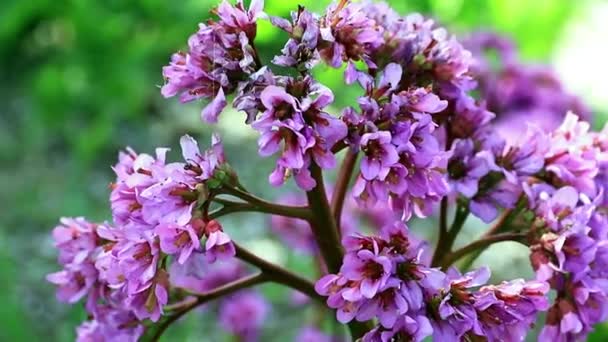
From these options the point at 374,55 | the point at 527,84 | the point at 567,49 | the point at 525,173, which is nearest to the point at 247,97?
the point at 374,55

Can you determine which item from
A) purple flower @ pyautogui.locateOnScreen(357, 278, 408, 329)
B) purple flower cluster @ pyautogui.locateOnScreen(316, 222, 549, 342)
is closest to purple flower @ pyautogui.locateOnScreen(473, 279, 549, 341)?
purple flower cluster @ pyautogui.locateOnScreen(316, 222, 549, 342)

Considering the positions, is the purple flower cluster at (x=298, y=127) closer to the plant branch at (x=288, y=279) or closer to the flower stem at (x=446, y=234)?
the plant branch at (x=288, y=279)

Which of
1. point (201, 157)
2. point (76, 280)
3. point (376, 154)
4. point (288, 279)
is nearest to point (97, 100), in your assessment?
point (76, 280)

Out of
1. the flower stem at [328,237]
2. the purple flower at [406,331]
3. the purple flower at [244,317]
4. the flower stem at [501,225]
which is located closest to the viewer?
the purple flower at [406,331]

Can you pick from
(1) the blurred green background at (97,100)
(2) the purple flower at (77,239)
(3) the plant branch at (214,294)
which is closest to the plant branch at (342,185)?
(3) the plant branch at (214,294)

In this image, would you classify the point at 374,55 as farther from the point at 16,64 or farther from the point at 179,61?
the point at 16,64

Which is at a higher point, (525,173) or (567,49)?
(525,173)

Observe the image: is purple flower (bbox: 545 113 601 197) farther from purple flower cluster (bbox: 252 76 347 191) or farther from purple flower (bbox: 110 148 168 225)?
purple flower (bbox: 110 148 168 225)
